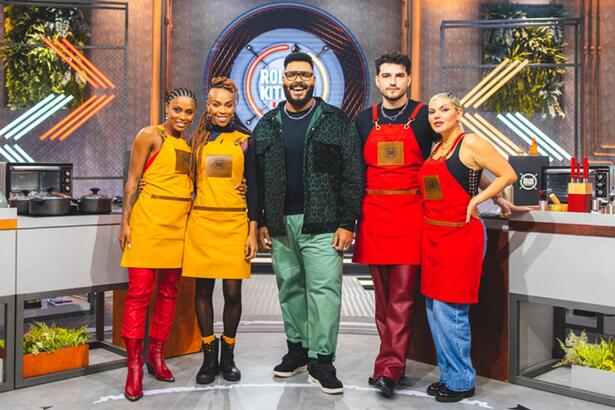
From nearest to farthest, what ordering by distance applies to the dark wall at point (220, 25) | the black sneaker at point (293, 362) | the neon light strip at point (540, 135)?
1. the black sneaker at point (293, 362)
2. the neon light strip at point (540, 135)
3. the dark wall at point (220, 25)

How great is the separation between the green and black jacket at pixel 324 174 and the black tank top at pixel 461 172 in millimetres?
445

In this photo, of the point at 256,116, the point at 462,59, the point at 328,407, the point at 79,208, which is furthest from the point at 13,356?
the point at 462,59

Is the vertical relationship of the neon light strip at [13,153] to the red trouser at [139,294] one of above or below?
above

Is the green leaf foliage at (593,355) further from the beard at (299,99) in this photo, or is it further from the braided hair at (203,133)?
the braided hair at (203,133)

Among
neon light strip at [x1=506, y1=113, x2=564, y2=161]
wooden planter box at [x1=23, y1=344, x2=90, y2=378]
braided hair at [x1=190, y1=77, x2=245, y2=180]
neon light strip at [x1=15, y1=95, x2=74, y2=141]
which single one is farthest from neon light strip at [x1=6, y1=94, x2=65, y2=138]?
neon light strip at [x1=506, y1=113, x2=564, y2=161]

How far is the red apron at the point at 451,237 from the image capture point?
2760 millimetres

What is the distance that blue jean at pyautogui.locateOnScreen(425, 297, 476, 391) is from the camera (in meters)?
2.85

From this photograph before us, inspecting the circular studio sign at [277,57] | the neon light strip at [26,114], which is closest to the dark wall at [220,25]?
the circular studio sign at [277,57]

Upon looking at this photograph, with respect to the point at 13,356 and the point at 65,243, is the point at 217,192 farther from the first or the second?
the point at 13,356

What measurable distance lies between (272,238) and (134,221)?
702mm

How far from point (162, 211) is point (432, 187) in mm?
1325

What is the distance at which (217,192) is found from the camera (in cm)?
297

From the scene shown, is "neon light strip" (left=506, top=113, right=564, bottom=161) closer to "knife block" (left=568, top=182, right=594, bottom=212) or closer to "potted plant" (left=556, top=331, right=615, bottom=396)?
"knife block" (left=568, top=182, right=594, bottom=212)

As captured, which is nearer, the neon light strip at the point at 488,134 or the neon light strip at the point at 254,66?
the neon light strip at the point at 488,134
